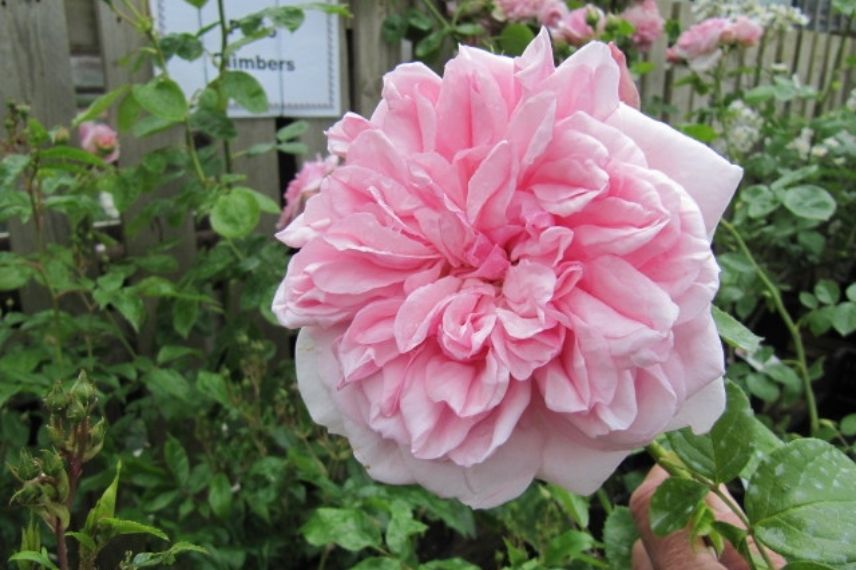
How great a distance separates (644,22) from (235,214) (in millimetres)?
1405

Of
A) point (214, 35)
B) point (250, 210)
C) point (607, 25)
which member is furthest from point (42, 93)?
point (607, 25)

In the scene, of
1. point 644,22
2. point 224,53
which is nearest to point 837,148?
point 644,22

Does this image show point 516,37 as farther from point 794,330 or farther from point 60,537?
point 60,537

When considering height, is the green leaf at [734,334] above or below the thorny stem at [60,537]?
above

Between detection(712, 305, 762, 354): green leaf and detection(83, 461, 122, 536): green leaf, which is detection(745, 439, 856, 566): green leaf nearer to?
detection(712, 305, 762, 354): green leaf

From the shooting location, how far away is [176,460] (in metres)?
1.22

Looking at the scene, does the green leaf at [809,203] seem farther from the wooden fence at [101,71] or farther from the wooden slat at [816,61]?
the wooden slat at [816,61]

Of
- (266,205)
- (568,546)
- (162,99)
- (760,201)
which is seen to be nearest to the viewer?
(568,546)

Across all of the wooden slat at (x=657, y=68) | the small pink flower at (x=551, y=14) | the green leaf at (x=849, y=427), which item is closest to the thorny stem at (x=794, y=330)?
the green leaf at (x=849, y=427)

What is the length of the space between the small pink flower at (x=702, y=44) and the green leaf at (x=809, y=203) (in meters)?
0.76

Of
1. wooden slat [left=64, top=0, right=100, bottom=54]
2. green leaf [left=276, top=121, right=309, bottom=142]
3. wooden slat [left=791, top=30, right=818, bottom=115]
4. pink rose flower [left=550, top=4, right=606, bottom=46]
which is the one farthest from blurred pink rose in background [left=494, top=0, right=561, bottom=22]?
wooden slat [left=791, top=30, right=818, bottom=115]

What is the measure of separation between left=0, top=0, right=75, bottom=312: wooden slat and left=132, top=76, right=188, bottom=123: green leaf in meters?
0.40

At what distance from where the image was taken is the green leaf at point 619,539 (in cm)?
75

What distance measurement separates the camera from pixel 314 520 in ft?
3.08
